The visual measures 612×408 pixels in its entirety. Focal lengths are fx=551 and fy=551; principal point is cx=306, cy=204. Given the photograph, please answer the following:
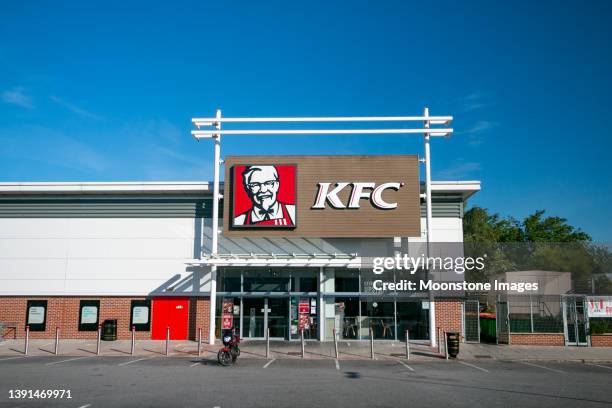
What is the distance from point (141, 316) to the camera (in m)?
25.4

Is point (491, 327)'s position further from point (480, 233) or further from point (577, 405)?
point (480, 233)

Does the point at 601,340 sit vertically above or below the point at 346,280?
below

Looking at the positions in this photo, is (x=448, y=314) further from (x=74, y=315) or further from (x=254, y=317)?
(x=74, y=315)

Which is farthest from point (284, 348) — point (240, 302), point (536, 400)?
point (536, 400)

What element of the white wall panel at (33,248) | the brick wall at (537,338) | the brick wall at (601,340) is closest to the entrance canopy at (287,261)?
the white wall panel at (33,248)

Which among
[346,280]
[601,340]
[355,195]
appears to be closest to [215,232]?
[346,280]

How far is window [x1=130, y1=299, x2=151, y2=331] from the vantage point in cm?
2530

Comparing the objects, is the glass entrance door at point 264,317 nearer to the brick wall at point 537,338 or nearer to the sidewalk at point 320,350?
the sidewalk at point 320,350

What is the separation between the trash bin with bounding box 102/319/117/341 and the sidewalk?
403mm

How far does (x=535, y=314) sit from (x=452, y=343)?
6.57 metres

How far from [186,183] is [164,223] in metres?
2.23

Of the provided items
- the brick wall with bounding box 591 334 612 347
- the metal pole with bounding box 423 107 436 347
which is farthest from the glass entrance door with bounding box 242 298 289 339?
the brick wall with bounding box 591 334 612 347

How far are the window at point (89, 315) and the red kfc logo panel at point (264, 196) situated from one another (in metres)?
7.59

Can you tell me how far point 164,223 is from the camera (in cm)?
2617
